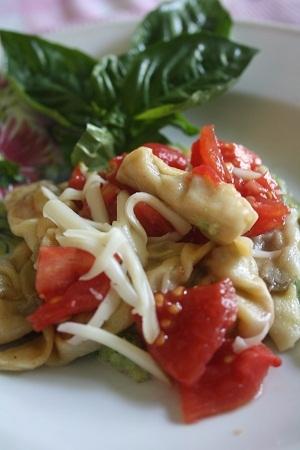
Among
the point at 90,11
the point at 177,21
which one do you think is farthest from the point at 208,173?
the point at 90,11

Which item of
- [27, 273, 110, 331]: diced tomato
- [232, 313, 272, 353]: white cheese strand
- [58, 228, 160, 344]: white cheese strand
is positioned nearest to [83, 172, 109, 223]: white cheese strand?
[58, 228, 160, 344]: white cheese strand

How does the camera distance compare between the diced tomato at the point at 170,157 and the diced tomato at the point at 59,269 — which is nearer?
the diced tomato at the point at 59,269

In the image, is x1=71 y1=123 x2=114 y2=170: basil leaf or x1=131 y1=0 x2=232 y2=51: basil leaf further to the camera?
x1=131 y1=0 x2=232 y2=51: basil leaf

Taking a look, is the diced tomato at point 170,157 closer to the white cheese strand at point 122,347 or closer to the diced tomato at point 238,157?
the diced tomato at point 238,157

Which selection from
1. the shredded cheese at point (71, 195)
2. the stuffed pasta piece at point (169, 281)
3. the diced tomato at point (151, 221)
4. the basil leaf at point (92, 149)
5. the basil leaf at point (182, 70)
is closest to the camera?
the stuffed pasta piece at point (169, 281)

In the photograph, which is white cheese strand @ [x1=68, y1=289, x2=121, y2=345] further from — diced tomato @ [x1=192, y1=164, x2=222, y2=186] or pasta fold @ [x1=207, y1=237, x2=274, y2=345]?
diced tomato @ [x1=192, y1=164, x2=222, y2=186]

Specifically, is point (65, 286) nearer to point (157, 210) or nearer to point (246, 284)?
point (157, 210)

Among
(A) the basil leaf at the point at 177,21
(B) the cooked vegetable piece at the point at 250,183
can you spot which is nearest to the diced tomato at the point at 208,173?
(B) the cooked vegetable piece at the point at 250,183
